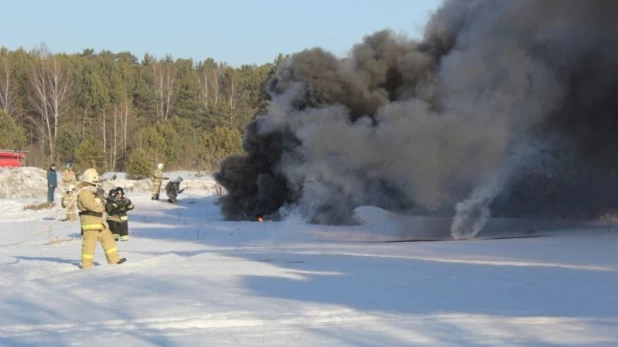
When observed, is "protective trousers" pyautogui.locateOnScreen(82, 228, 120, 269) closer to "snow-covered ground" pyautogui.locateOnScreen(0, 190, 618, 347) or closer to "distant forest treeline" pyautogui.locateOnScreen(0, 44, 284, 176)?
"snow-covered ground" pyautogui.locateOnScreen(0, 190, 618, 347)

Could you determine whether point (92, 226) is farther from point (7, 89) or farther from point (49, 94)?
point (7, 89)

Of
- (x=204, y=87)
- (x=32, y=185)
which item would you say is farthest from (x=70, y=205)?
(x=204, y=87)

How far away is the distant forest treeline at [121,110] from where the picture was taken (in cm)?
5747

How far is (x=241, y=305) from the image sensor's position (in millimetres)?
9258

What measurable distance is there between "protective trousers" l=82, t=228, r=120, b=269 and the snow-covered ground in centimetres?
30

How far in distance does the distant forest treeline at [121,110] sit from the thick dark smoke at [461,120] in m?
22.9

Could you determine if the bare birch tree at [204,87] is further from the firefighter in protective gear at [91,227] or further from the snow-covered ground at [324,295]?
the firefighter in protective gear at [91,227]

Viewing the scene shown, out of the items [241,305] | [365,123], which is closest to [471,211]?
[365,123]

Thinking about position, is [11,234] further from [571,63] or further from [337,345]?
[337,345]

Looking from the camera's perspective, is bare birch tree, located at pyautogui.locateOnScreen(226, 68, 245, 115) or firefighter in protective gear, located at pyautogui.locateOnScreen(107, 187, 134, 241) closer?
firefighter in protective gear, located at pyautogui.locateOnScreen(107, 187, 134, 241)

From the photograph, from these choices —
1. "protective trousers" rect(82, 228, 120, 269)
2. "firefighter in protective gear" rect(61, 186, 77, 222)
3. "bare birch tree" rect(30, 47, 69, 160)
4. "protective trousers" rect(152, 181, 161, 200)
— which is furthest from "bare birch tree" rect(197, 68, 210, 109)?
"protective trousers" rect(82, 228, 120, 269)

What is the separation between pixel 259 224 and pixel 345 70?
634 cm

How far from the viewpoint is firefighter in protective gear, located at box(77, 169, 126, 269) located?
13.2 m

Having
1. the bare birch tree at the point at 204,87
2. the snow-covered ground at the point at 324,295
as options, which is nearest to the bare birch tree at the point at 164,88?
the bare birch tree at the point at 204,87
